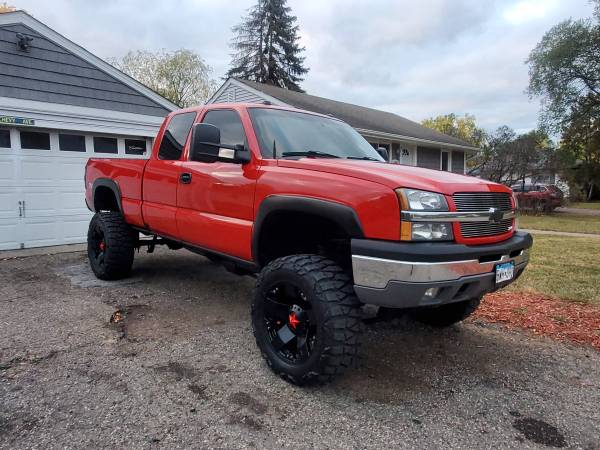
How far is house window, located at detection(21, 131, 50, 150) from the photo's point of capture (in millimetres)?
8242

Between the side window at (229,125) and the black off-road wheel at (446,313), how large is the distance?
225 centimetres

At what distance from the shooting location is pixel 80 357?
11.4 ft

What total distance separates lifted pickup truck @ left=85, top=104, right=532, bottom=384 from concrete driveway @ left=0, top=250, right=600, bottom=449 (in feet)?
1.06

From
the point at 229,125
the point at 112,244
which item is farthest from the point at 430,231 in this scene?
the point at 112,244

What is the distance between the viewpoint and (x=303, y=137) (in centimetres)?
385

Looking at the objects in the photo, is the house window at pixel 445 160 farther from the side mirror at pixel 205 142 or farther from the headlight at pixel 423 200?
the headlight at pixel 423 200

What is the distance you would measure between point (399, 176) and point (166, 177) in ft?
8.76

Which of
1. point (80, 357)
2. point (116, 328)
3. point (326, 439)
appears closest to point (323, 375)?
point (326, 439)

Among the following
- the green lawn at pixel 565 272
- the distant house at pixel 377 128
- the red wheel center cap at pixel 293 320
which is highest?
the distant house at pixel 377 128

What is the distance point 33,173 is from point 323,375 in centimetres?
789

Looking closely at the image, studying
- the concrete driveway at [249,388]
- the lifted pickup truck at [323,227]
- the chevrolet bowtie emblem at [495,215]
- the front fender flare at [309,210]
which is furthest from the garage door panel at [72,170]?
the chevrolet bowtie emblem at [495,215]

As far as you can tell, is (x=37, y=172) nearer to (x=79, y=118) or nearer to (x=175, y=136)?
(x=79, y=118)

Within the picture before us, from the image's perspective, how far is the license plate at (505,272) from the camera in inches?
116

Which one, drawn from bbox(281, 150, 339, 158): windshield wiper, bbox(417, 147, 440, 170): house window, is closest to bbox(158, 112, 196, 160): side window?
bbox(281, 150, 339, 158): windshield wiper
